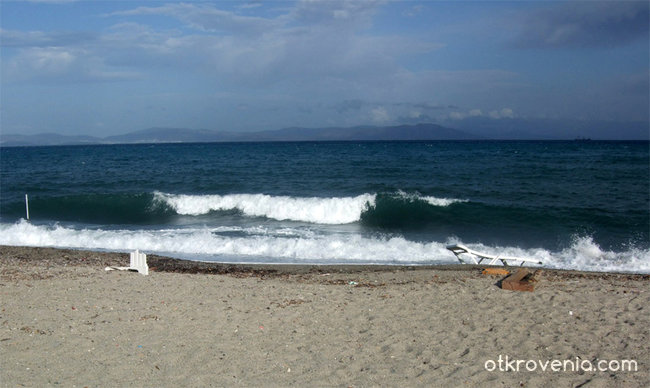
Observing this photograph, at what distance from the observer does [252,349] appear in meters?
5.71

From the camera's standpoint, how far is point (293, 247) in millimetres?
13977

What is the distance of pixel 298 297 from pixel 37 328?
11.7 ft

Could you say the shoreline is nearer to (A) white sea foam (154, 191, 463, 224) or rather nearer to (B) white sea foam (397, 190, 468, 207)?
(A) white sea foam (154, 191, 463, 224)

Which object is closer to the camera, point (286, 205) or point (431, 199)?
A: point (286, 205)

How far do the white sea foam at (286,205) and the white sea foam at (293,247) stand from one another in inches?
149

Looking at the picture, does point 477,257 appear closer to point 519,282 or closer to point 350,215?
point 519,282

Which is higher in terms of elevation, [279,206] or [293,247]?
[279,206]

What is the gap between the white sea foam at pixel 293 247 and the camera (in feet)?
42.3

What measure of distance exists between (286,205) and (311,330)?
15.0 m

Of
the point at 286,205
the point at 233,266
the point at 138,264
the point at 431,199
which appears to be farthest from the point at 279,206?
the point at 138,264

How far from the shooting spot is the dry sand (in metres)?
5.02

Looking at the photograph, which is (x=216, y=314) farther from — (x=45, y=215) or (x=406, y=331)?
(x=45, y=215)

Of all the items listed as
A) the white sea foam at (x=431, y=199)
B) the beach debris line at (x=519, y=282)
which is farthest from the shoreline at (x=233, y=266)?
the white sea foam at (x=431, y=199)

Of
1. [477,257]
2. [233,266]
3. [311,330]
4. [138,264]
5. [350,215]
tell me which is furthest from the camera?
[350,215]
